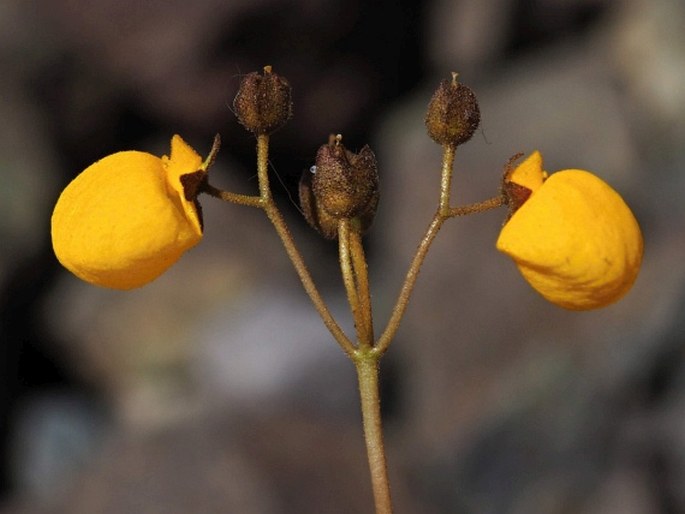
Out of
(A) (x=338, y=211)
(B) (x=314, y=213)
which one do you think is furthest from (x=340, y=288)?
(A) (x=338, y=211)

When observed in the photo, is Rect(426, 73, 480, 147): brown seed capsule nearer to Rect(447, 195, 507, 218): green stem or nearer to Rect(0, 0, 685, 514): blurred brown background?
Rect(447, 195, 507, 218): green stem

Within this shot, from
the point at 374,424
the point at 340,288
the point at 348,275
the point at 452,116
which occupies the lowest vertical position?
the point at 374,424

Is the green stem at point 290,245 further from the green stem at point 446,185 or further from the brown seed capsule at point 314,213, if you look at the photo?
the green stem at point 446,185

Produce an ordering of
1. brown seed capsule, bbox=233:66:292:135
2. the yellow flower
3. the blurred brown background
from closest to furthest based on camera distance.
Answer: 1. the yellow flower
2. brown seed capsule, bbox=233:66:292:135
3. the blurred brown background

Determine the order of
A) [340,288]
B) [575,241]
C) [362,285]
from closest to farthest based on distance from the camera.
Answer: [575,241] < [362,285] < [340,288]

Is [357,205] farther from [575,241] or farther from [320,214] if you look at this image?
[575,241]

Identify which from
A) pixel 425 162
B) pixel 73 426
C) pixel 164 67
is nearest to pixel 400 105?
pixel 425 162

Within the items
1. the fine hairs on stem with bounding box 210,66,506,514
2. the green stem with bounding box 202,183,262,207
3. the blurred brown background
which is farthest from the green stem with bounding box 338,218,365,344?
the blurred brown background
